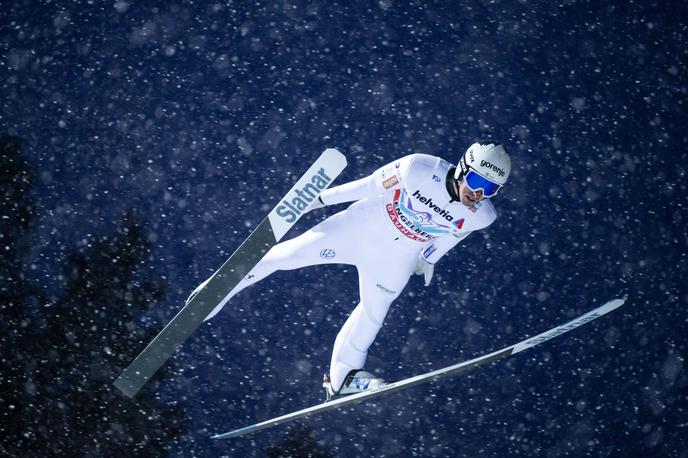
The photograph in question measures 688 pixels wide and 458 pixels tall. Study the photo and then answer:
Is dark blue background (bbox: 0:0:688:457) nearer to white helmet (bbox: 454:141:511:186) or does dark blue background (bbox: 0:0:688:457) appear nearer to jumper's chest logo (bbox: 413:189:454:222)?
jumper's chest logo (bbox: 413:189:454:222)

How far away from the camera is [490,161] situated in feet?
11.6

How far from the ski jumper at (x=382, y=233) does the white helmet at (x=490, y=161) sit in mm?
177

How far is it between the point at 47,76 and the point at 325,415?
8.26 feet

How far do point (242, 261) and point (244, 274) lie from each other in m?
0.06

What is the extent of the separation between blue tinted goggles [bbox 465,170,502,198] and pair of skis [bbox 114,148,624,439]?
535 mm

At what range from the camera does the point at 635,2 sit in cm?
490

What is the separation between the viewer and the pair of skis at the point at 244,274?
144 inches

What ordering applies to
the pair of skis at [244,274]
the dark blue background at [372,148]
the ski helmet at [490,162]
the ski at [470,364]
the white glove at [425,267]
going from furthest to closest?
1. the dark blue background at [372,148]
2. the ski at [470,364]
3. the white glove at [425,267]
4. the pair of skis at [244,274]
5. the ski helmet at [490,162]

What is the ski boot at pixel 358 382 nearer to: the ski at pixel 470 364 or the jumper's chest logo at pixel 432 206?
the ski at pixel 470 364

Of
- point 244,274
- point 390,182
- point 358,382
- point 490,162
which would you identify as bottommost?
point 358,382

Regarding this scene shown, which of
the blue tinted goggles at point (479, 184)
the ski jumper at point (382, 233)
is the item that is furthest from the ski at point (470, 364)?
the blue tinted goggles at point (479, 184)

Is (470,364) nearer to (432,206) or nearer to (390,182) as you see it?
(432,206)

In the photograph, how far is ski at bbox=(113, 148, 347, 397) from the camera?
3.65 metres

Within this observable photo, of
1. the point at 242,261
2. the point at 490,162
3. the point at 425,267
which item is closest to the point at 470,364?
the point at 425,267
